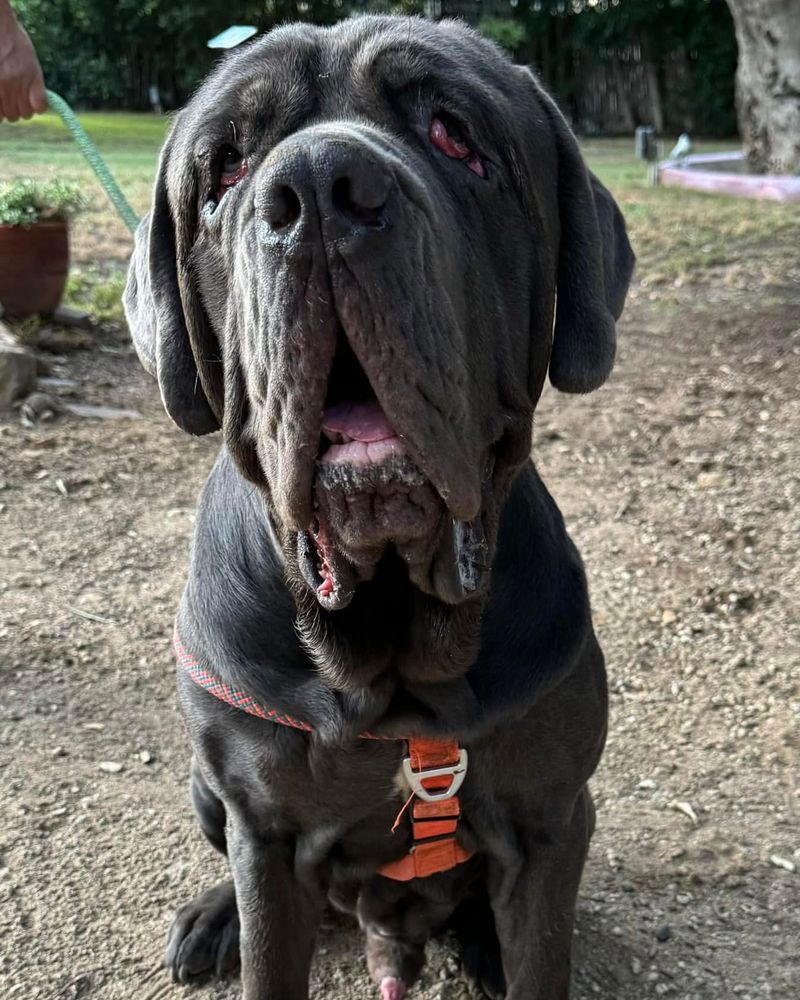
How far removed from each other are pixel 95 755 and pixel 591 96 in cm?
2258

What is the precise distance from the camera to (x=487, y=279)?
161cm

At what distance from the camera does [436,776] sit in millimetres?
1814

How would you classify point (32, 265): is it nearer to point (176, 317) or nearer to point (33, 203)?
point (33, 203)

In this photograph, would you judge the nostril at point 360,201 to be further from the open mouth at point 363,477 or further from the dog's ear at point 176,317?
the dog's ear at point 176,317

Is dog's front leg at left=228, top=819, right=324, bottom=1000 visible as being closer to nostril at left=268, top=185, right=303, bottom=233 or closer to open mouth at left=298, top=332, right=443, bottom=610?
open mouth at left=298, top=332, right=443, bottom=610

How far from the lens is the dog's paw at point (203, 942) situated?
7.33ft

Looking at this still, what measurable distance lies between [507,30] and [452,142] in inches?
863

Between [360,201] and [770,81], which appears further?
→ [770,81]

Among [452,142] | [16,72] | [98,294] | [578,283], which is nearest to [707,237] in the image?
[98,294]

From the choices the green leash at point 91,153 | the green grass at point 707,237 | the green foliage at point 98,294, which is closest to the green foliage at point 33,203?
the green foliage at point 98,294

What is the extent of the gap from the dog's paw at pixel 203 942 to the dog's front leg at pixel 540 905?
622mm

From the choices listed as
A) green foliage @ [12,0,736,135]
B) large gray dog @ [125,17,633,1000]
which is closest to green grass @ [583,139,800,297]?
large gray dog @ [125,17,633,1000]

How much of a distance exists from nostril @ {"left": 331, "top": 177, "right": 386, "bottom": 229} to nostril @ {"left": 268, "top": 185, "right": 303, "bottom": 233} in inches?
2.0

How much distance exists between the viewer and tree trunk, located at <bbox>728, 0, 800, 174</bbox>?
1034cm
